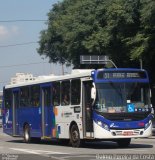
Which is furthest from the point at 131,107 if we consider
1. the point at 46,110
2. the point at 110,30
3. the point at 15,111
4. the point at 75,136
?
the point at 110,30

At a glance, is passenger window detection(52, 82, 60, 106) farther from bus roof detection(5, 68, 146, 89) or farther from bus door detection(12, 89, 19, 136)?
bus door detection(12, 89, 19, 136)

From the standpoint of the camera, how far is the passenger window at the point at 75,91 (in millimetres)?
22759

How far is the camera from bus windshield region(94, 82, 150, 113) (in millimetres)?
21594

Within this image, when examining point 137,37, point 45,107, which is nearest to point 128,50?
point 137,37

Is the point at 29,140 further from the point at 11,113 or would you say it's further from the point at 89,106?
the point at 89,106

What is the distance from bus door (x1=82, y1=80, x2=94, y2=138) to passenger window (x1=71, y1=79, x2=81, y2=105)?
0.39 m

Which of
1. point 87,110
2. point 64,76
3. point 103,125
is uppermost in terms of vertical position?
point 64,76

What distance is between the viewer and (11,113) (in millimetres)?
30391

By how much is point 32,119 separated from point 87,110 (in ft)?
19.5

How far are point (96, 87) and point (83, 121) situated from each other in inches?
61.0

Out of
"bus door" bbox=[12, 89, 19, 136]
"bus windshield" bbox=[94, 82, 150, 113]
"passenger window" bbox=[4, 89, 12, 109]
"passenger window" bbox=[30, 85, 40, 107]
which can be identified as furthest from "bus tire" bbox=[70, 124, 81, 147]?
"passenger window" bbox=[4, 89, 12, 109]

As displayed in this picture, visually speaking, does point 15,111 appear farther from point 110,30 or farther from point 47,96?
point 110,30

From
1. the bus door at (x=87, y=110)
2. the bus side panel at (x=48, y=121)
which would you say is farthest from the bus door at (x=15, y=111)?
the bus door at (x=87, y=110)

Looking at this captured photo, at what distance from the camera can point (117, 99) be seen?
21.6 m
